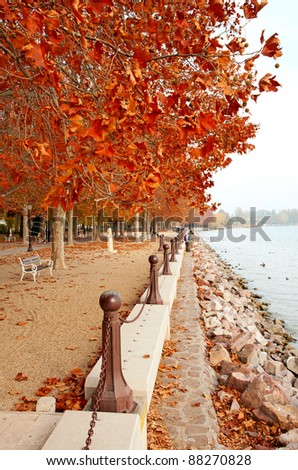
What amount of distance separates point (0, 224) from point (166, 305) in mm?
46009

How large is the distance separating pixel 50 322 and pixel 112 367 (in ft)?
16.5

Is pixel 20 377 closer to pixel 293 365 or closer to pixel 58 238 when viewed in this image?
pixel 293 365

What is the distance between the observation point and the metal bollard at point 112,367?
3.49m

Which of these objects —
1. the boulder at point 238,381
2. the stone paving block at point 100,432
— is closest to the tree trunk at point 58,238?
the boulder at point 238,381

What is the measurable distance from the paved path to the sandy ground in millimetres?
1432

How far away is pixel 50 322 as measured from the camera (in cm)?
818

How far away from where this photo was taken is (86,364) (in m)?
5.83

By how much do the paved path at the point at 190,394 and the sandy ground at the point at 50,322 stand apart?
4.70 feet

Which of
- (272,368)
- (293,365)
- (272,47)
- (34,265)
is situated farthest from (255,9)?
(34,265)

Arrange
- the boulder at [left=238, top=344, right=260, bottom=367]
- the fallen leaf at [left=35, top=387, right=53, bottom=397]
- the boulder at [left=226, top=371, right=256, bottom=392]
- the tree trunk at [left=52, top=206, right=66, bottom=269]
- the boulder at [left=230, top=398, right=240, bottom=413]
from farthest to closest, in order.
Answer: the tree trunk at [left=52, top=206, right=66, bottom=269] < the boulder at [left=238, top=344, right=260, bottom=367] < the boulder at [left=226, top=371, right=256, bottom=392] < the boulder at [left=230, top=398, right=240, bottom=413] < the fallen leaf at [left=35, top=387, right=53, bottom=397]

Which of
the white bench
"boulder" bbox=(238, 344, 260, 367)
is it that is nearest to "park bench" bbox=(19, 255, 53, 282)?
the white bench

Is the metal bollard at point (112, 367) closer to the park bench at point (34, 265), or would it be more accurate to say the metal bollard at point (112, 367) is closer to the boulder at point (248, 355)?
the boulder at point (248, 355)

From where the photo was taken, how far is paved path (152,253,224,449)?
13.7 ft

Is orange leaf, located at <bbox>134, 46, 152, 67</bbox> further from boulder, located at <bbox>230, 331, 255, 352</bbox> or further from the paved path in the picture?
boulder, located at <bbox>230, 331, 255, 352</bbox>
